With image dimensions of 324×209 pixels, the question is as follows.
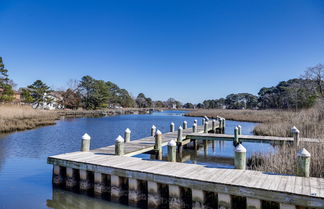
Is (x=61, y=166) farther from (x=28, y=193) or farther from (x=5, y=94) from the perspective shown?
(x=5, y=94)

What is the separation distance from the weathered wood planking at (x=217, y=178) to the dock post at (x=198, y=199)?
6.6 inches

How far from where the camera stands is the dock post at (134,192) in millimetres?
6141

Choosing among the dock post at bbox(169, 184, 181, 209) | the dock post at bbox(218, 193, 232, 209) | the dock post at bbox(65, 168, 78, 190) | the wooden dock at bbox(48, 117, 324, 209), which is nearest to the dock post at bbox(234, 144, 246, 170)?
the wooden dock at bbox(48, 117, 324, 209)

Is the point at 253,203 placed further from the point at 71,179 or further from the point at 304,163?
the point at 71,179

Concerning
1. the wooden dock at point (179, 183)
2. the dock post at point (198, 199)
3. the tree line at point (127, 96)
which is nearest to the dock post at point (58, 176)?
the wooden dock at point (179, 183)

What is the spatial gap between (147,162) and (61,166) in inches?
115

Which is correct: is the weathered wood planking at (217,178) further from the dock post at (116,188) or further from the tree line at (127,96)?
the tree line at (127,96)

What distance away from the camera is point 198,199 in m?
5.36

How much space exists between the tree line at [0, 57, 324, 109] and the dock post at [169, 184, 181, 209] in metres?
24.7

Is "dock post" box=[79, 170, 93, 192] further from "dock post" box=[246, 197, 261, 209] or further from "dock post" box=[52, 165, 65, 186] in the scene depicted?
"dock post" box=[246, 197, 261, 209]

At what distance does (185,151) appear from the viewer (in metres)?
14.8

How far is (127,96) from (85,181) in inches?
3322

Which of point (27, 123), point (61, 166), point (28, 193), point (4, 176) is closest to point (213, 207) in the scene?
point (61, 166)

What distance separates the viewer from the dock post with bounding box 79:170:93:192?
7.05 meters
